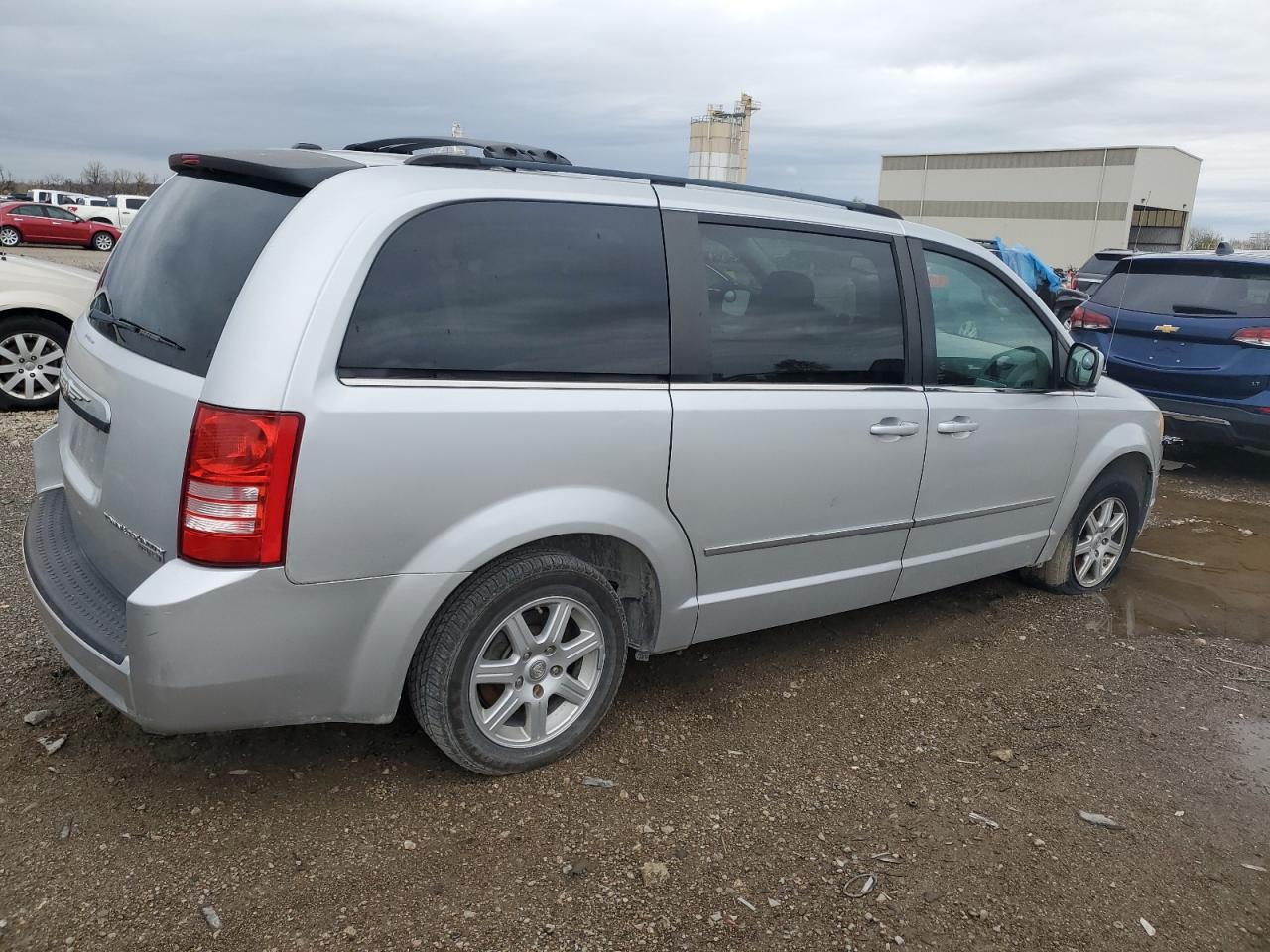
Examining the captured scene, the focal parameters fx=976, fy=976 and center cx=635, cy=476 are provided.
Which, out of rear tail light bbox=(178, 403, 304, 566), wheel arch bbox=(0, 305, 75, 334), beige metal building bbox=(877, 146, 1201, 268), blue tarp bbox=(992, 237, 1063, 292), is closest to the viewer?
rear tail light bbox=(178, 403, 304, 566)

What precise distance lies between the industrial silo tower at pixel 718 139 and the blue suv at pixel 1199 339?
62287 mm

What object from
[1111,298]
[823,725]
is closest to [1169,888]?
[823,725]

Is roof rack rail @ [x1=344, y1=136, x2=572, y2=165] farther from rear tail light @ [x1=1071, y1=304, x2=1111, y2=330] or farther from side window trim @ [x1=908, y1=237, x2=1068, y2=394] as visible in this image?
rear tail light @ [x1=1071, y1=304, x2=1111, y2=330]

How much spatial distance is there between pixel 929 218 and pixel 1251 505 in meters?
64.6

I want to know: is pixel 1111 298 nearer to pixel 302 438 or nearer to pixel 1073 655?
pixel 1073 655

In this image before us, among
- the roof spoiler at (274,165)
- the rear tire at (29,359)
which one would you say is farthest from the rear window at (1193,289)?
the rear tire at (29,359)

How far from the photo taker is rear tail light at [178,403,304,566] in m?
2.35

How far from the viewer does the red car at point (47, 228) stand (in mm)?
28828

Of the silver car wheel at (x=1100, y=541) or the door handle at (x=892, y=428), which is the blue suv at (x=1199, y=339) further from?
the door handle at (x=892, y=428)

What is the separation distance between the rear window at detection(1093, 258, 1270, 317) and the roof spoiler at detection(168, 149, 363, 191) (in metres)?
6.75

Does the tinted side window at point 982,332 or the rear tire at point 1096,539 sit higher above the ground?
the tinted side window at point 982,332

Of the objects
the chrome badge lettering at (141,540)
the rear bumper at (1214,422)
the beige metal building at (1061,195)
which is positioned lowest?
the rear bumper at (1214,422)

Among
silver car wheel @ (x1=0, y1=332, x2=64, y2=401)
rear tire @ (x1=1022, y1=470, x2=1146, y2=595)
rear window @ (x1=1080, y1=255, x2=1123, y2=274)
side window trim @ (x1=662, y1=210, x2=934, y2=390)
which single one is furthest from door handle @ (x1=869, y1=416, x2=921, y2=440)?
rear window @ (x1=1080, y1=255, x2=1123, y2=274)

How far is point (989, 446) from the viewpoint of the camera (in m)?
4.04
